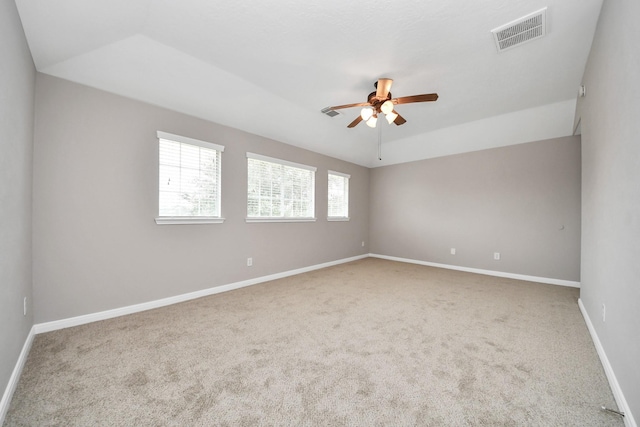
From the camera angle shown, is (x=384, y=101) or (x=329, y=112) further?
(x=329, y=112)

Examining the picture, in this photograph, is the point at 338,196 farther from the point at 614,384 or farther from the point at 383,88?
the point at 614,384

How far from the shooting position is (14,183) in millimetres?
1733

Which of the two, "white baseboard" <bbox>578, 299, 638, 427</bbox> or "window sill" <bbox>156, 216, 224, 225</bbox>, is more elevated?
"window sill" <bbox>156, 216, 224, 225</bbox>

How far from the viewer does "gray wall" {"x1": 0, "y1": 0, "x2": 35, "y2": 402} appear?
4.80 ft

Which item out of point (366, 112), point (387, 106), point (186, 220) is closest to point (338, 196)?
point (366, 112)

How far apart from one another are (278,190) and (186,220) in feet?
5.52

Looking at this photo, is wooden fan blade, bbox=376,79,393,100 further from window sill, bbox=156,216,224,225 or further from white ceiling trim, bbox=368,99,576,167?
window sill, bbox=156,216,224,225

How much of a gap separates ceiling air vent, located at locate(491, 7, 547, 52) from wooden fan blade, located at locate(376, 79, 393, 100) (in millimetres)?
997

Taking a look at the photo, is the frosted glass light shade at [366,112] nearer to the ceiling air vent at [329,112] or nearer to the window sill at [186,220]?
the ceiling air vent at [329,112]

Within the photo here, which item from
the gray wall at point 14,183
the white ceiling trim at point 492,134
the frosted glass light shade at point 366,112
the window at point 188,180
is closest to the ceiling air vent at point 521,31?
the frosted glass light shade at point 366,112

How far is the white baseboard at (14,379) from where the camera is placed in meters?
1.36

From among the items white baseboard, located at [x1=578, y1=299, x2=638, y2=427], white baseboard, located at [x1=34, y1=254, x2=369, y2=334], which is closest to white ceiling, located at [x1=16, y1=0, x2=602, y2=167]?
white baseboard, located at [x1=34, y1=254, x2=369, y2=334]

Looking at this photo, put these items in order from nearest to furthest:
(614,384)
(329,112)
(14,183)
Answer: (614,384) → (14,183) → (329,112)

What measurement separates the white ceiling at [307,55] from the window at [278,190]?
60 cm
